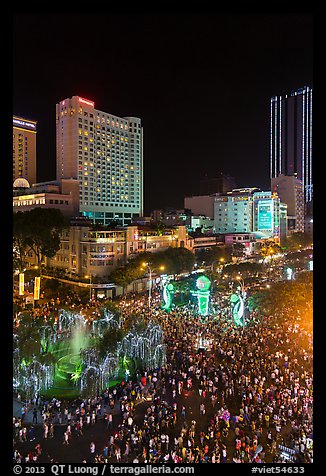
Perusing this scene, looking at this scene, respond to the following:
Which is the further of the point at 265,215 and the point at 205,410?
the point at 265,215

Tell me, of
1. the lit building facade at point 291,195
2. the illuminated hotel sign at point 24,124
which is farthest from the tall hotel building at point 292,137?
the illuminated hotel sign at point 24,124

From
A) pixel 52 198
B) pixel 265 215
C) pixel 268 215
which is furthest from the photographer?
pixel 265 215

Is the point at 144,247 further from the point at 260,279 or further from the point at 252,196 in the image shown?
the point at 252,196

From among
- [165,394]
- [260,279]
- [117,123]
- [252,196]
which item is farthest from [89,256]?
[252,196]

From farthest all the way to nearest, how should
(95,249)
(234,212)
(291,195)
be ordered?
1. (291,195)
2. (234,212)
3. (95,249)

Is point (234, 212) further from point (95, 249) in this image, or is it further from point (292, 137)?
point (95, 249)

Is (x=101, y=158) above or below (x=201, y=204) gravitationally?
above

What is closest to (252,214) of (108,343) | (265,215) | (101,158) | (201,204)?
(265,215)
